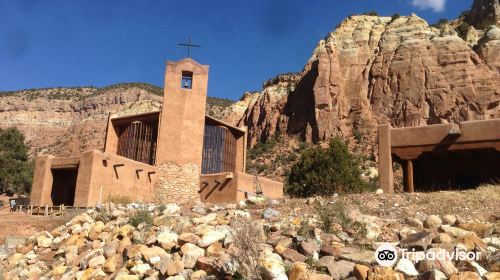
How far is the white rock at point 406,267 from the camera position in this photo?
19.2ft

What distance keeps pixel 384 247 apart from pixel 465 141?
10.9 metres

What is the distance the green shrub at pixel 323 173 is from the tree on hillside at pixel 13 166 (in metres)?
26.3

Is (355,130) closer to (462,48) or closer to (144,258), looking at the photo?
(462,48)

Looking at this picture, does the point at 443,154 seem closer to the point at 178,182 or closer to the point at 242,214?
the point at 242,214

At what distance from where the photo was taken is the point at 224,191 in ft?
73.5

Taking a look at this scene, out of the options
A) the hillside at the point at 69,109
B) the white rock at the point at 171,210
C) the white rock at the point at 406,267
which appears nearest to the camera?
the white rock at the point at 406,267

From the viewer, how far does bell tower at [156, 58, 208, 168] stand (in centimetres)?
2358

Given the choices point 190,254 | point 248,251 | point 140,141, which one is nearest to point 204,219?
point 190,254

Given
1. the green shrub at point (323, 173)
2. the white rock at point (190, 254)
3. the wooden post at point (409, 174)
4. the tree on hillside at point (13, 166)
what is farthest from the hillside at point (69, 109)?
the white rock at point (190, 254)

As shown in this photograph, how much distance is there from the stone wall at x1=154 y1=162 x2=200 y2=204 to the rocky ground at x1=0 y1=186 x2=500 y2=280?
10.9 m

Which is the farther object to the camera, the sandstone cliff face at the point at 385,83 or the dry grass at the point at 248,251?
the sandstone cliff face at the point at 385,83

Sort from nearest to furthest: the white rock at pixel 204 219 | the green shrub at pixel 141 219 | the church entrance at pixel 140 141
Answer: the white rock at pixel 204 219 → the green shrub at pixel 141 219 → the church entrance at pixel 140 141

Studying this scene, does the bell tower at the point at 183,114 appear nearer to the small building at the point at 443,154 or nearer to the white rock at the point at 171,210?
the small building at the point at 443,154

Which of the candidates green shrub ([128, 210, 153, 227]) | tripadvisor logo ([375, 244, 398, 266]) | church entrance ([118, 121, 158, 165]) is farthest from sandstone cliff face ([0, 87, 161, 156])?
tripadvisor logo ([375, 244, 398, 266])
